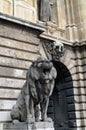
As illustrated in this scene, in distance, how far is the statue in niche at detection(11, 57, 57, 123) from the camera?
7620mm

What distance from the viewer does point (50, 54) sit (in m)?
12.1

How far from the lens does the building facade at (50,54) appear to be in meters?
9.57

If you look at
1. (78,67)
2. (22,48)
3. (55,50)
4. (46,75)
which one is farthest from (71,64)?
(46,75)

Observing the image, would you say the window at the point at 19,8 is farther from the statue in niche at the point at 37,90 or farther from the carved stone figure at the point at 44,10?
the statue in niche at the point at 37,90

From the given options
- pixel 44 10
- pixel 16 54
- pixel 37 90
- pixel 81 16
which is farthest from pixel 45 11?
pixel 37 90

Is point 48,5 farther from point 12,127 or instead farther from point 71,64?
point 12,127

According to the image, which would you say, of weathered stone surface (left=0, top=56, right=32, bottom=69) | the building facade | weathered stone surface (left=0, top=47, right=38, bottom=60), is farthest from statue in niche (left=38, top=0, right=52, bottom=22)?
weathered stone surface (left=0, top=56, right=32, bottom=69)

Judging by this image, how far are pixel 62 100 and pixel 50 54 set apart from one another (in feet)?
8.07

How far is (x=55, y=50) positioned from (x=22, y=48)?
2418 millimetres

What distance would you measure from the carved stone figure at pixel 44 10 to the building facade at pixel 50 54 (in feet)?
0.60

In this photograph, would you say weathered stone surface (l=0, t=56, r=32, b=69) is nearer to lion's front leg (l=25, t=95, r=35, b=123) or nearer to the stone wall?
the stone wall

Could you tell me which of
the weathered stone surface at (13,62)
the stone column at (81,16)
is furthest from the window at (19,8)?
the stone column at (81,16)

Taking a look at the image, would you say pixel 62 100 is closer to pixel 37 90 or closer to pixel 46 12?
pixel 46 12

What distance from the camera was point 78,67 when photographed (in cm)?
1319
